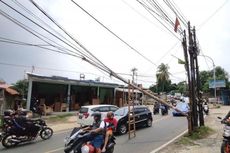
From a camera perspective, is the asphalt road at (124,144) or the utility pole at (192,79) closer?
the asphalt road at (124,144)

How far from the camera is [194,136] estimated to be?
1543 centimetres

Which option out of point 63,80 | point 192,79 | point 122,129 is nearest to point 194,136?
point 192,79

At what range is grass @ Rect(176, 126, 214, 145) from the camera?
553 inches

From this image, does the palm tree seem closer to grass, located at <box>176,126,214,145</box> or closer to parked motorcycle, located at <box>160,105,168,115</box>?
parked motorcycle, located at <box>160,105,168,115</box>

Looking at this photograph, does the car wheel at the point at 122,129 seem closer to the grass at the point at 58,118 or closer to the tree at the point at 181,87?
the grass at the point at 58,118

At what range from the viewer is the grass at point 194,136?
14.0 meters

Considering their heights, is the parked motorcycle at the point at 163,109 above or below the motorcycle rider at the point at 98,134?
above

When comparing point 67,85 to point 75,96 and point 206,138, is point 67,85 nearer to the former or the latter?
point 75,96

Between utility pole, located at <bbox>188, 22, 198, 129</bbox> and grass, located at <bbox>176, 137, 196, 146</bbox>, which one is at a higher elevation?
utility pole, located at <bbox>188, 22, 198, 129</bbox>

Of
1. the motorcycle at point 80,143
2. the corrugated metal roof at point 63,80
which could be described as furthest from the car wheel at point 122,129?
the corrugated metal roof at point 63,80

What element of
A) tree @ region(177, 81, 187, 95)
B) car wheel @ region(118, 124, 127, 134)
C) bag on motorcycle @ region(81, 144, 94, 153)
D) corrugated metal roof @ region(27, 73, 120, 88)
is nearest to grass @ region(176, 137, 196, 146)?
car wheel @ region(118, 124, 127, 134)

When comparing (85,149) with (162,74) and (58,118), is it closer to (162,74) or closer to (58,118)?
(58,118)

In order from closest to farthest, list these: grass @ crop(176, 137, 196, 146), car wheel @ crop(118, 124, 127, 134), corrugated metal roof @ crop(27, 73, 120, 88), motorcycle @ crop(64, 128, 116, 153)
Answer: motorcycle @ crop(64, 128, 116, 153)
grass @ crop(176, 137, 196, 146)
car wheel @ crop(118, 124, 127, 134)
corrugated metal roof @ crop(27, 73, 120, 88)

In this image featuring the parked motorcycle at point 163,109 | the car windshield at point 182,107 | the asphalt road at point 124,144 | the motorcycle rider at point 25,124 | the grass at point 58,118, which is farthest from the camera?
the parked motorcycle at point 163,109
